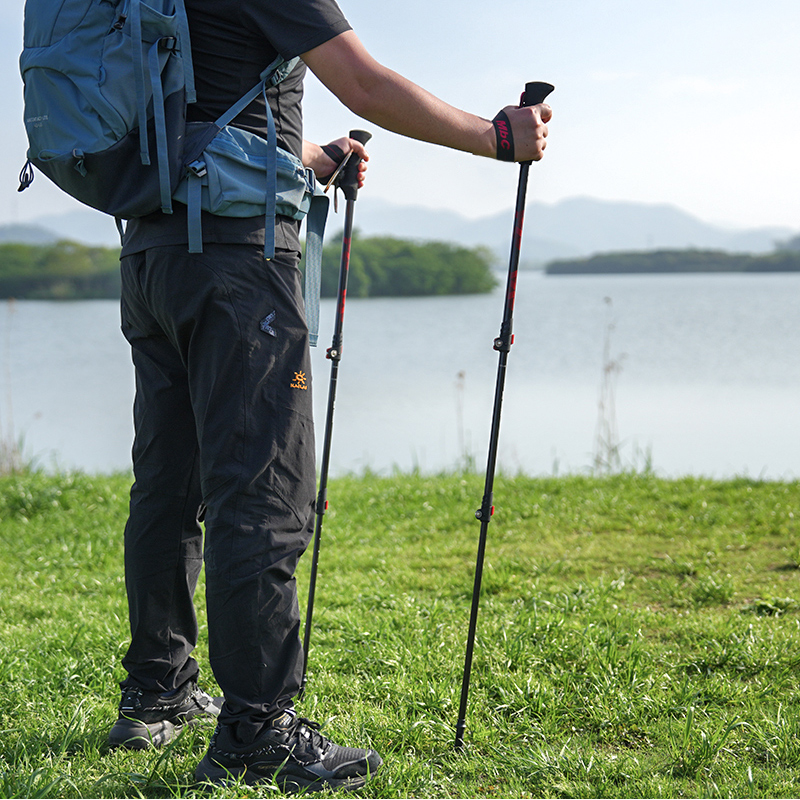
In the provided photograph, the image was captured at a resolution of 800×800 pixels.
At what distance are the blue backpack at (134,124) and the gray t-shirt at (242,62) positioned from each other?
41 millimetres

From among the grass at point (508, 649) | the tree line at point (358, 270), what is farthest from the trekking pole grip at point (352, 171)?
the tree line at point (358, 270)

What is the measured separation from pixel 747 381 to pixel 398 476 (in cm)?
758

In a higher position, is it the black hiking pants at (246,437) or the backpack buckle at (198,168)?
the backpack buckle at (198,168)

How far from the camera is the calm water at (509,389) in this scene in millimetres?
9056

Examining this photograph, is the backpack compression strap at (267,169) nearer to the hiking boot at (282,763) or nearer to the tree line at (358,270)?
the hiking boot at (282,763)

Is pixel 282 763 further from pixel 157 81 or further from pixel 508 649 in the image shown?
pixel 157 81

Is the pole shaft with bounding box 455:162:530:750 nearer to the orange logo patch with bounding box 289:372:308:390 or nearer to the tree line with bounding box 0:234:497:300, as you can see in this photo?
the orange logo patch with bounding box 289:372:308:390

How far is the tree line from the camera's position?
17.8 m

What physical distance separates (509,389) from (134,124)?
33.3ft

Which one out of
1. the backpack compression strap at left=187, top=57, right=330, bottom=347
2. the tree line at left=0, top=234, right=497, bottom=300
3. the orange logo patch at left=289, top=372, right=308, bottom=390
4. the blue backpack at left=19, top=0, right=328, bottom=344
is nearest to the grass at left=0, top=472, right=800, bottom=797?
the orange logo patch at left=289, top=372, right=308, bottom=390

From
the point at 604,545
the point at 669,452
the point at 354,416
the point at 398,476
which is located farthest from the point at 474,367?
the point at 604,545

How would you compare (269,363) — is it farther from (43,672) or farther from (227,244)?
(43,672)

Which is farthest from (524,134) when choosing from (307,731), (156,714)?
(156,714)

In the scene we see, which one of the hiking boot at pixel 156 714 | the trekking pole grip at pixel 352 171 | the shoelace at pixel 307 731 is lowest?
the hiking boot at pixel 156 714
